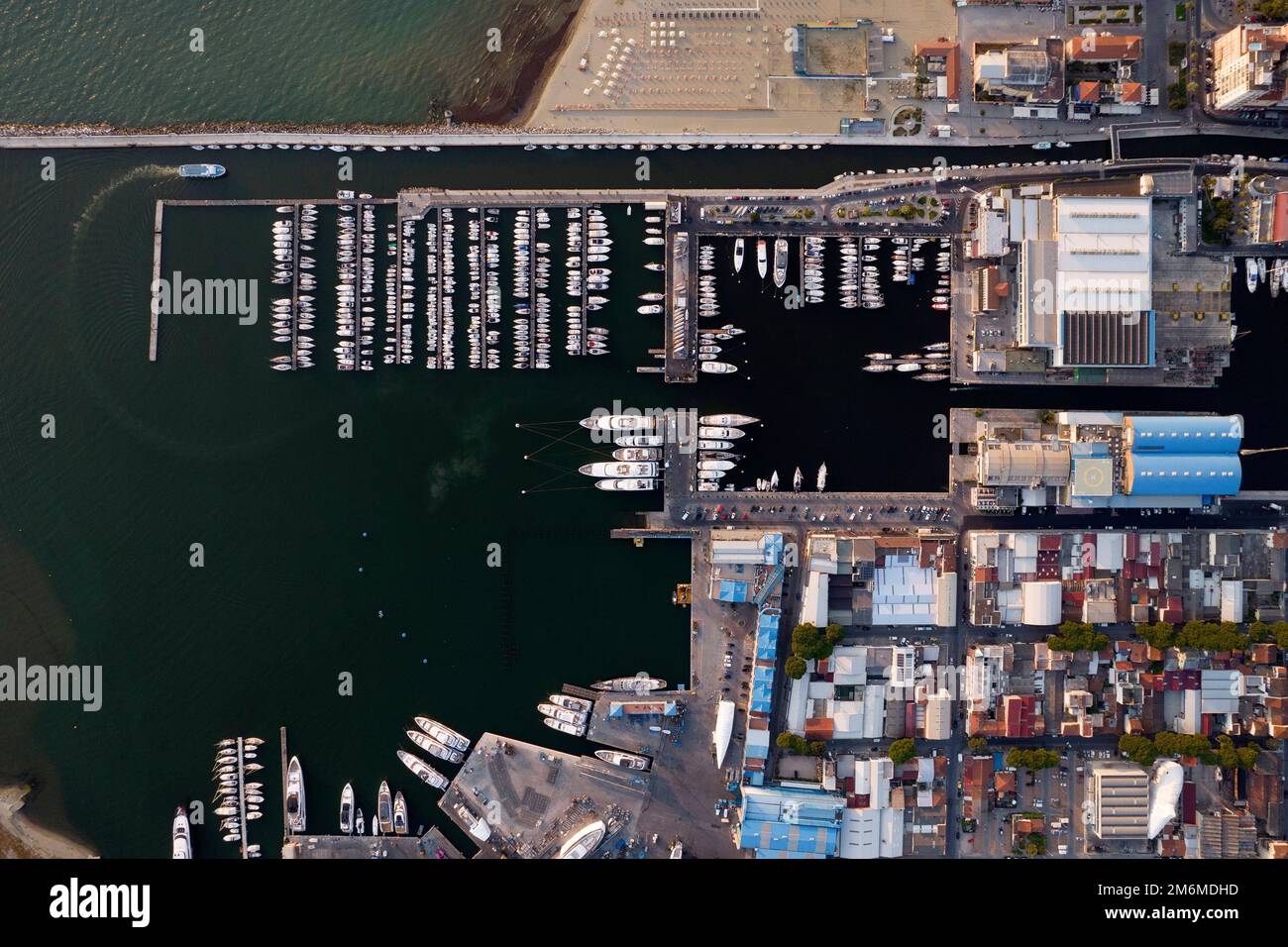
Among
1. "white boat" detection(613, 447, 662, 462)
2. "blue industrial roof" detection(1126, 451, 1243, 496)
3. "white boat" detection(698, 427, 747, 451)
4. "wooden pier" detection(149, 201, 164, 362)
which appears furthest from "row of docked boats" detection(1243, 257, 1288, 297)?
"wooden pier" detection(149, 201, 164, 362)

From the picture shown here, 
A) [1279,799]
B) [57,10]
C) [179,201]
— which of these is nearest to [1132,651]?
[1279,799]

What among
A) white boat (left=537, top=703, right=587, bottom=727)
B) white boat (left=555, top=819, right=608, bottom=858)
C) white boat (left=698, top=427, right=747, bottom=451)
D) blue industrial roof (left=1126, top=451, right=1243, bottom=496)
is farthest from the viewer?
white boat (left=698, top=427, right=747, bottom=451)

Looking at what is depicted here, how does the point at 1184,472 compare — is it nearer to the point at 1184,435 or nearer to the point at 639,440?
the point at 1184,435

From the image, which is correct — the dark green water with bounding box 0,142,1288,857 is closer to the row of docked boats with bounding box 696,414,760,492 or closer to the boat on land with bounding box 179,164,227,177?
the boat on land with bounding box 179,164,227,177

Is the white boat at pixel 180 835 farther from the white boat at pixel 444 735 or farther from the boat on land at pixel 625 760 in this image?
the boat on land at pixel 625 760

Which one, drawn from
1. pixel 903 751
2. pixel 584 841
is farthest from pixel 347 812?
pixel 903 751

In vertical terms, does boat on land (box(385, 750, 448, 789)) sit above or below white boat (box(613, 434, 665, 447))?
below

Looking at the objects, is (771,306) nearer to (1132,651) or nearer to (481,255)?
(481,255)

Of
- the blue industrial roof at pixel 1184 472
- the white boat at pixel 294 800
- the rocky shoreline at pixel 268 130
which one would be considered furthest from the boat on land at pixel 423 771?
the blue industrial roof at pixel 1184 472
